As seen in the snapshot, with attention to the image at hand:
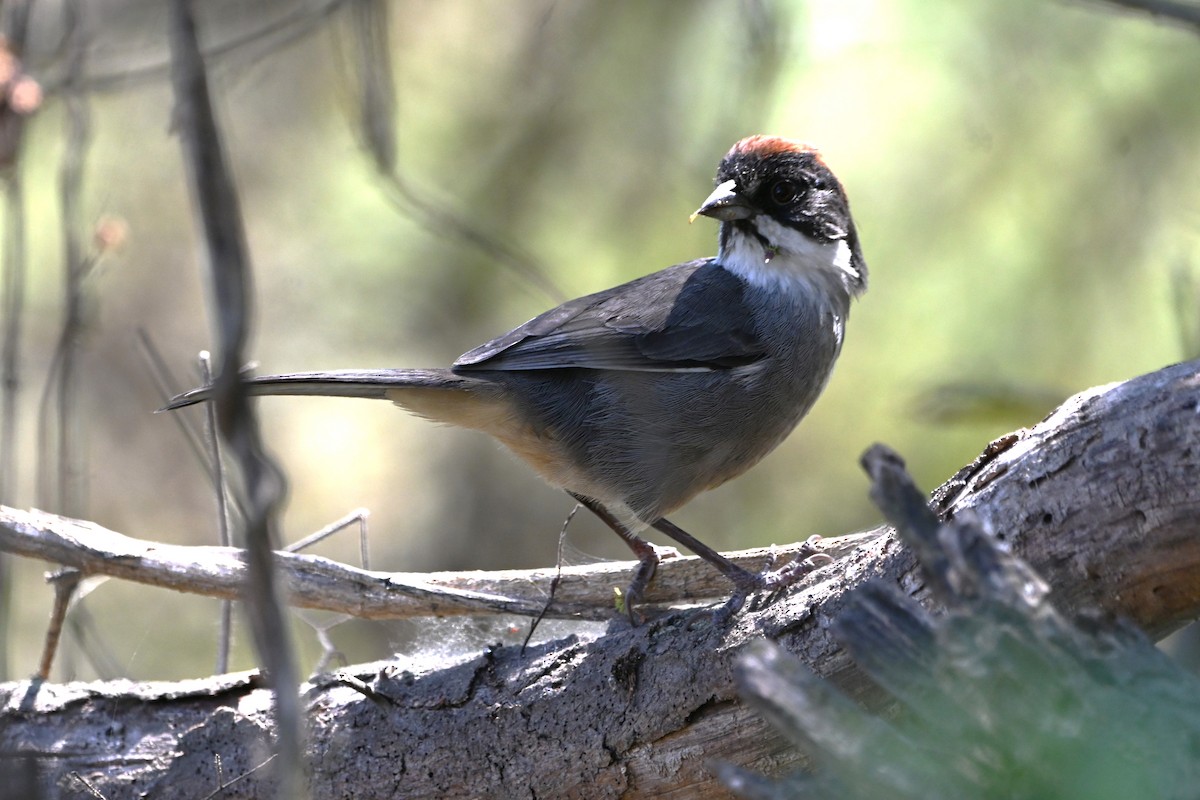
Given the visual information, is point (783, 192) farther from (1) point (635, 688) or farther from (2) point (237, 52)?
(2) point (237, 52)

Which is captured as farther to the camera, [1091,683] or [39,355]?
[39,355]

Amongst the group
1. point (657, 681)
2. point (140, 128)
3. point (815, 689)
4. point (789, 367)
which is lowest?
point (815, 689)

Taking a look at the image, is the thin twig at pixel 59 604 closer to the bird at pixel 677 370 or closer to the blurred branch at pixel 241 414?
the bird at pixel 677 370

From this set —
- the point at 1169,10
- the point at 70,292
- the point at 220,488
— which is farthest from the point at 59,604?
the point at 1169,10

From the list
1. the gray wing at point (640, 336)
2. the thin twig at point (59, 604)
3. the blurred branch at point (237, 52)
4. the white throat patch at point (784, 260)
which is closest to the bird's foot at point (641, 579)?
the gray wing at point (640, 336)

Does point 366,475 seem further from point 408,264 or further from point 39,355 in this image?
point 39,355

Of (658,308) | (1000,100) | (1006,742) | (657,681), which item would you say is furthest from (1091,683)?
(1000,100)

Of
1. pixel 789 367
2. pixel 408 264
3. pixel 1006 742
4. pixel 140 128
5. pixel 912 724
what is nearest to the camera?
pixel 1006 742

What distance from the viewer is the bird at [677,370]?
385cm

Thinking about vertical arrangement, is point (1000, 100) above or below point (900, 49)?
below

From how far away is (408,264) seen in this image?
7355 millimetres

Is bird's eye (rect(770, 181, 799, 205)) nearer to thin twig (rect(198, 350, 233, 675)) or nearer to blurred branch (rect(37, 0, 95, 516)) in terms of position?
thin twig (rect(198, 350, 233, 675))

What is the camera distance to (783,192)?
420cm

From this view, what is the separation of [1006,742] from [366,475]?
6.22m
